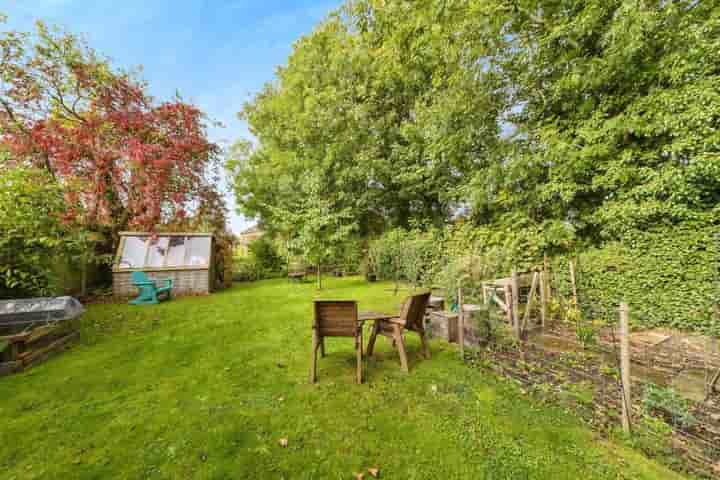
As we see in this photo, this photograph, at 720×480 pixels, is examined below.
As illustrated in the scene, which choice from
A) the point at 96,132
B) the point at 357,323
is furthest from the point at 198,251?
the point at 357,323

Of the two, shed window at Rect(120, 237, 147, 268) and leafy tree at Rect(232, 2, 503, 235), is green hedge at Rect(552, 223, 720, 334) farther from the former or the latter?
shed window at Rect(120, 237, 147, 268)

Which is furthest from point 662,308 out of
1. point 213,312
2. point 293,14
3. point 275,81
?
point 275,81

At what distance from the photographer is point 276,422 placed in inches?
100.0

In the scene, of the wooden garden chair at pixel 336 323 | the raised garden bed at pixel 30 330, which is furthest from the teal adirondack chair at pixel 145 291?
the wooden garden chair at pixel 336 323

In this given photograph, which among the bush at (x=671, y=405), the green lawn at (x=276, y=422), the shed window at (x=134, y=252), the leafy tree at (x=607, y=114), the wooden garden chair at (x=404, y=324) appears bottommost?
the green lawn at (x=276, y=422)

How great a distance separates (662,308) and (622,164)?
10.9 feet

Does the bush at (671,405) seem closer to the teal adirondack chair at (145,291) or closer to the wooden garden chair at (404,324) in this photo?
the wooden garden chair at (404,324)

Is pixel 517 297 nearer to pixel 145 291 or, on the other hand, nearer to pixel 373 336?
pixel 373 336

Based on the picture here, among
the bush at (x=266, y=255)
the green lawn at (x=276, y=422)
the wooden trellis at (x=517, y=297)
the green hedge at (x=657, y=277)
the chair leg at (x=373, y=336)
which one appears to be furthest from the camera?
the bush at (x=266, y=255)

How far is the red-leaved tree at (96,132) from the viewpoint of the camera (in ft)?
25.1

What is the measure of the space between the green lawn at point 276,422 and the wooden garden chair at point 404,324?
0.97 feet

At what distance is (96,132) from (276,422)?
11.5 m

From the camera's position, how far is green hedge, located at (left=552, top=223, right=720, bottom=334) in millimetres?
4461

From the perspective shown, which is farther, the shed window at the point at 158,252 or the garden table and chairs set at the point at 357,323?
the shed window at the point at 158,252
